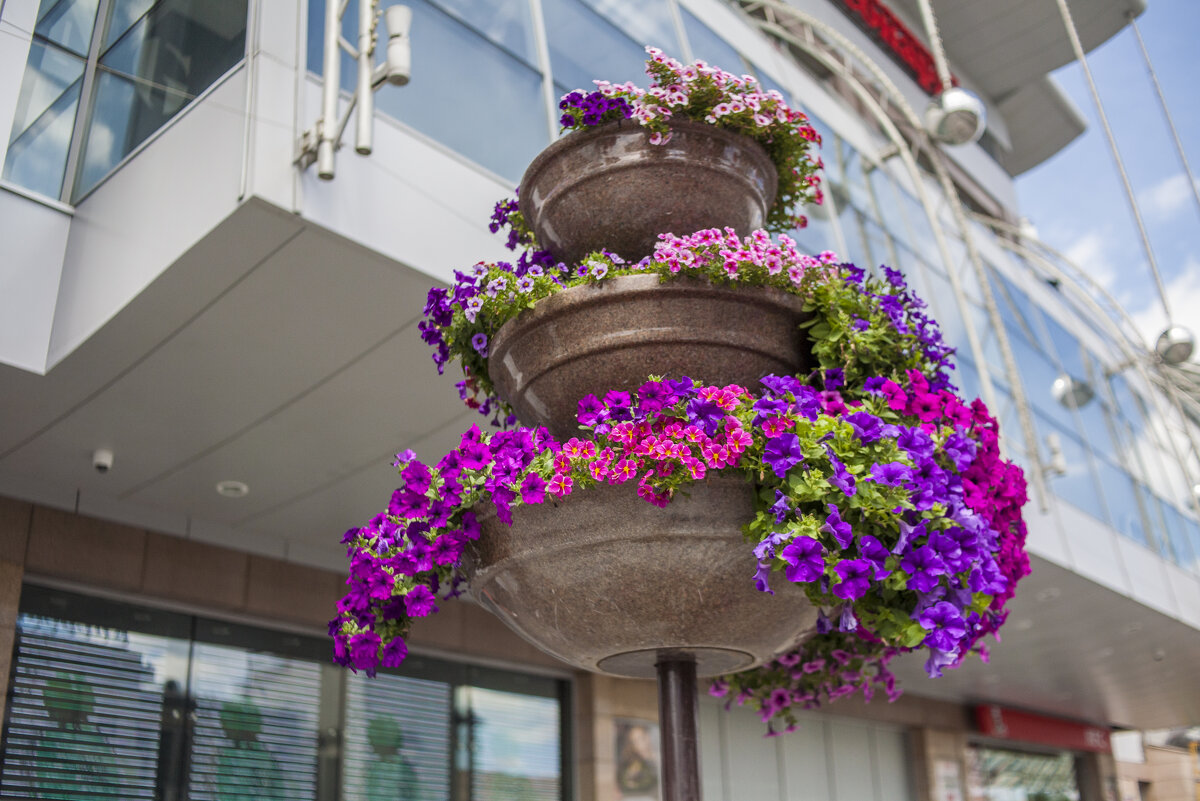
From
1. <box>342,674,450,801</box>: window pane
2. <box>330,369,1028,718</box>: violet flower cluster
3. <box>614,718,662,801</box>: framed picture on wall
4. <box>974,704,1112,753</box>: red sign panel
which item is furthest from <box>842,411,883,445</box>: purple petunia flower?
<box>974,704,1112,753</box>: red sign panel

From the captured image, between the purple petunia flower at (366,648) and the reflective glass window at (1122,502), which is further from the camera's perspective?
the reflective glass window at (1122,502)

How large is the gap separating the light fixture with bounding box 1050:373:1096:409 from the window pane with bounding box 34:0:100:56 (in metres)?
10.4

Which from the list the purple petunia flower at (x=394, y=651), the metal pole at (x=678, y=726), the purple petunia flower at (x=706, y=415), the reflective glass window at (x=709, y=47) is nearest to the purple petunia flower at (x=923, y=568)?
the purple petunia flower at (x=706, y=415)

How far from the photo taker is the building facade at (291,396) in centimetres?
497

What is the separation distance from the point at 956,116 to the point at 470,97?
361 cm

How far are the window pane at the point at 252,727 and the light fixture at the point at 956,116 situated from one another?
6.23 m

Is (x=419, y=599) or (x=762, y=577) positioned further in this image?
(x=419, y=599)

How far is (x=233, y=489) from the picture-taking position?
722 cm

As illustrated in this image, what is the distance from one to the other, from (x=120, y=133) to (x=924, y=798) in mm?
13354

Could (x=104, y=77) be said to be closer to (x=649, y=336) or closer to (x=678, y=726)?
(x=649, y=336)

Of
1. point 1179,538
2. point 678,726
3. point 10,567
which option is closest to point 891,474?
point 678,726

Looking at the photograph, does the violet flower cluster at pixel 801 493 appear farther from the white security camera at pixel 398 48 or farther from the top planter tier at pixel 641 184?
the white security camera at pixel 398 48

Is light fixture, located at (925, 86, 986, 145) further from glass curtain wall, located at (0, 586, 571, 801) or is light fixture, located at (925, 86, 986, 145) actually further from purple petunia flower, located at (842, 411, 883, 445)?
glass curtain wall, located at (0, 586, 571, 801)

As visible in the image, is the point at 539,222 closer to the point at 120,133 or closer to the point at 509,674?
the point at 120,133
